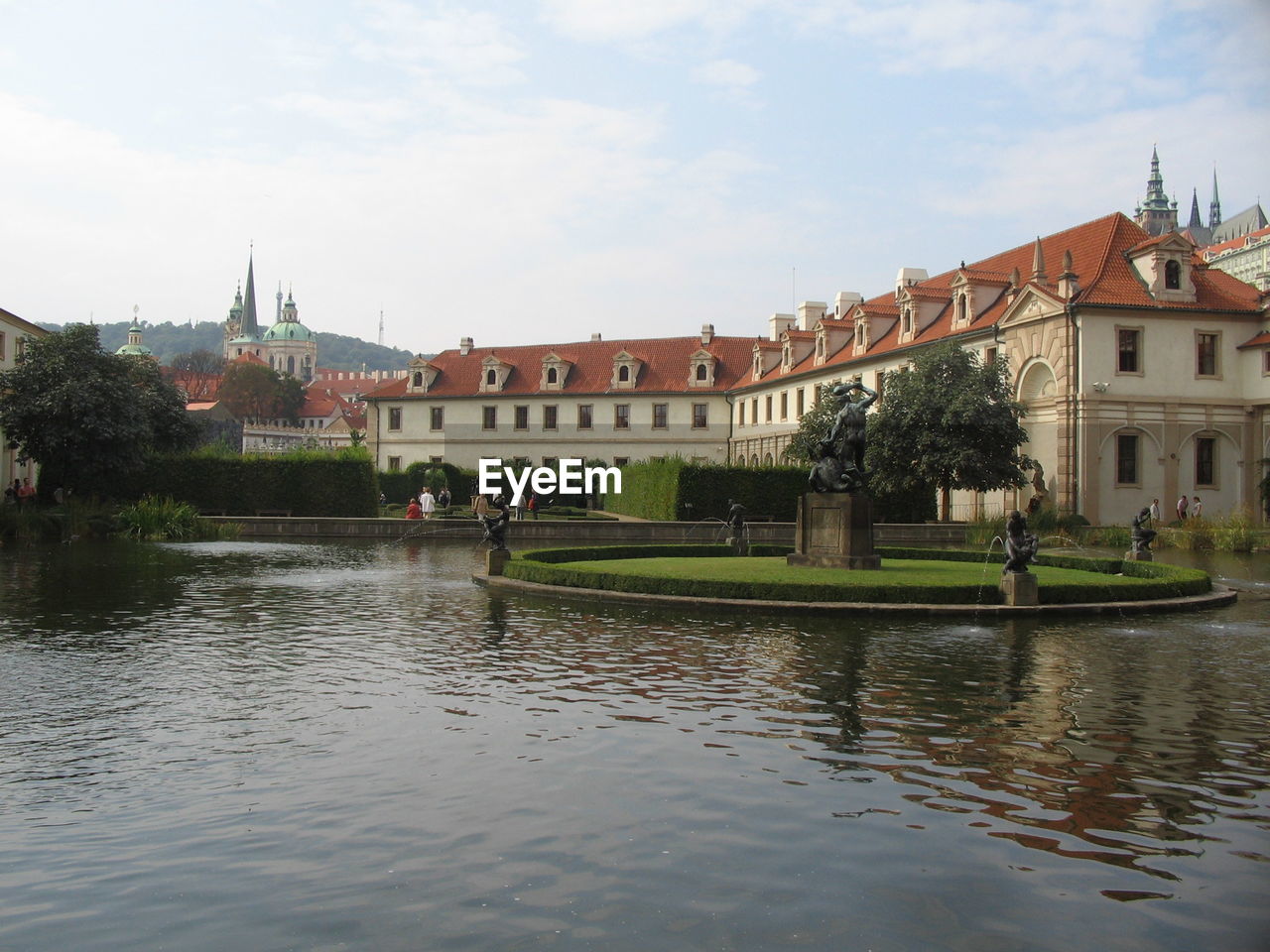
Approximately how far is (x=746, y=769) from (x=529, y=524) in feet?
118

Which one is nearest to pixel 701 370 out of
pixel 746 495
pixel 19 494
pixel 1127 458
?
pixel 746 495

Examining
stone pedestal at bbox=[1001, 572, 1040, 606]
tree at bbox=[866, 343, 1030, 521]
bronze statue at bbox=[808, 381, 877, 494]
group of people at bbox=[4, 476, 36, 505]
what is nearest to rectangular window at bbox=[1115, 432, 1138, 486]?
tree at bbox=[866, 343, 1030, 521]

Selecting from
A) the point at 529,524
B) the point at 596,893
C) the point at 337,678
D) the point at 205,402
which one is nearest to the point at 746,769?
the point at 596,893

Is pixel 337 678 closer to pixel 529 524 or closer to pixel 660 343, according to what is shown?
pixel 529 524

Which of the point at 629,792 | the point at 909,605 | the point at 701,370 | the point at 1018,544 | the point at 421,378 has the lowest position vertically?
the point at 629,792

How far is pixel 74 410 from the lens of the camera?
44.2 metres

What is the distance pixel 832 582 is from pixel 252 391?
473 ft

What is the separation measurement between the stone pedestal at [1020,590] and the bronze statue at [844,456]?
4.95 meters

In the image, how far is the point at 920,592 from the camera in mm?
18734

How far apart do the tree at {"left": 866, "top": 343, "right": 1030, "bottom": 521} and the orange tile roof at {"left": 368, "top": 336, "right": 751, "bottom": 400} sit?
36.0 metres

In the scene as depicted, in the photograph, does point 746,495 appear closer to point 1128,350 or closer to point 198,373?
point 1128,350

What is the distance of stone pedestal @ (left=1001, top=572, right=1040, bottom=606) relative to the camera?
18922 mm

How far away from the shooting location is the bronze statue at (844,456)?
2347 cm

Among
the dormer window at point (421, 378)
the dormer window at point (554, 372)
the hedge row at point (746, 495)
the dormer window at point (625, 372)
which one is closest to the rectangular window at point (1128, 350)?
the hedge row at point (746, 495)
